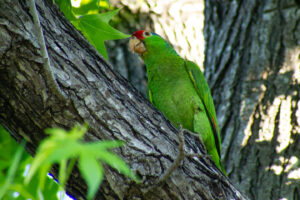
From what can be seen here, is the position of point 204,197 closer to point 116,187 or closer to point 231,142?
point 116,187

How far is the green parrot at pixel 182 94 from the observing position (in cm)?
309

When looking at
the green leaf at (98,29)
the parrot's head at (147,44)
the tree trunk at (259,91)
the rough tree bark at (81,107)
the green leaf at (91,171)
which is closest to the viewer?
the green leaf at (91,171)

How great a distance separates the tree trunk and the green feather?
0.89 feet

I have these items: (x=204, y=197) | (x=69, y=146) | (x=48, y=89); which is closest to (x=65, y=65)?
(x=48, y=89)

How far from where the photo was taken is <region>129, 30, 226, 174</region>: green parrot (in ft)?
10.1

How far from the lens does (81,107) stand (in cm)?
197

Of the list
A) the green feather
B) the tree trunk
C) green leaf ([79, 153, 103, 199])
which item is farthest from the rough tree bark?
green leaf ([79, 153, 103, 199])

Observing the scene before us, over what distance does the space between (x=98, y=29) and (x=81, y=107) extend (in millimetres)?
564

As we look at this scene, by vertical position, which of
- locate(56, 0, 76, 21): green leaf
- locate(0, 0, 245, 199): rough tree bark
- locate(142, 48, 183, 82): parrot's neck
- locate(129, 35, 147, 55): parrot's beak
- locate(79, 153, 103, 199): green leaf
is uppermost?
locate(129, 35, 147, 55): parrot's beak

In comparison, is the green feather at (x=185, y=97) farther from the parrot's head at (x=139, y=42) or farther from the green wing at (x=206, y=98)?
the parrot's head at (x=139, y=42)

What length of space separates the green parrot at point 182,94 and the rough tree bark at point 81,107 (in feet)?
2.86

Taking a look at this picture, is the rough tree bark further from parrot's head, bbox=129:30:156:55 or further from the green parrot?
parrot's head, bbox=129:30:156:55

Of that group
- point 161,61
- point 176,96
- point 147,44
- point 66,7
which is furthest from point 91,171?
point 147,44

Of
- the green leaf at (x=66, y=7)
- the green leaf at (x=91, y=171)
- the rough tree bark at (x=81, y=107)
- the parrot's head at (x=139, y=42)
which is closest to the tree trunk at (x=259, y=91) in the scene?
the parrot's head at (x=139, y=42)
